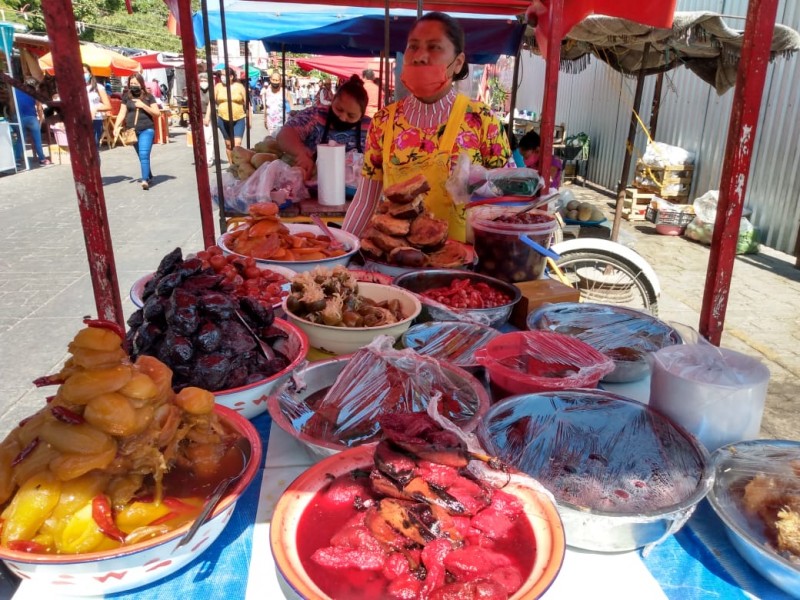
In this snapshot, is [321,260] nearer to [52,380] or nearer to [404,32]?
[52,380]

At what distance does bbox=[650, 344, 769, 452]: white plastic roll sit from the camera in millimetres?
1305

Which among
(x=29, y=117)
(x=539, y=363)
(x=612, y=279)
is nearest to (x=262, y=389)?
(x=539, y=363)

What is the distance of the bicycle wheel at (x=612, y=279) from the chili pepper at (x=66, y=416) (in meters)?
3.85

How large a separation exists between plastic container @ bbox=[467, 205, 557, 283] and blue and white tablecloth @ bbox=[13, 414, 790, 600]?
1237mm

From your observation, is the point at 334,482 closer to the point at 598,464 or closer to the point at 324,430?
the point at 324,430

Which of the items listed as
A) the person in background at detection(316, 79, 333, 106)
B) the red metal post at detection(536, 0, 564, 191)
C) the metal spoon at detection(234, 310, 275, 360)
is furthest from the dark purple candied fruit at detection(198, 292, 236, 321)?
the person in background at detection(316, 79, 333, 106)

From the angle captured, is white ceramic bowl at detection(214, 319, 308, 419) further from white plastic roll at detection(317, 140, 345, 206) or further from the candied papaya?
white plastic roll at detection(317, 140, 345, 206)

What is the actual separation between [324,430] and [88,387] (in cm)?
56

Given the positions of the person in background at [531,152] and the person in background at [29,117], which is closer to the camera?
the person in background at [531,152]

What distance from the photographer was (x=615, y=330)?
1904 mm

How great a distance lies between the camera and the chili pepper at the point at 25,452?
3.16 feet

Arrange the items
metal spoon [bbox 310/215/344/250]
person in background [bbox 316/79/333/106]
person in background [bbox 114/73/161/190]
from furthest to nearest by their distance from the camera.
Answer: person in background [bbox 114/73/161/190]
person in background [bbox 316/79/333/106]
metal spoon [bbox 310/215/344/250]

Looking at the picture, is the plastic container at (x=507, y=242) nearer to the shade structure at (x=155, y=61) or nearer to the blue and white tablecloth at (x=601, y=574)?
the blue and white tablecloth at (x=601, y=574)

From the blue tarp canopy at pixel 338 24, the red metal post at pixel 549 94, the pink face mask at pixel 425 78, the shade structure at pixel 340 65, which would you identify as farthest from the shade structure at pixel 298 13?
the shade structure at pixel 340 65
